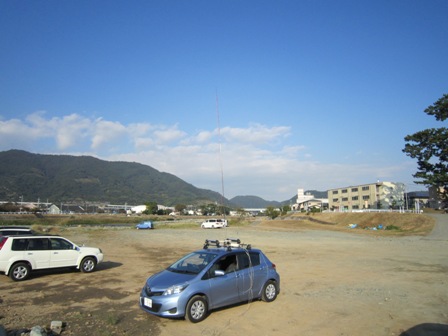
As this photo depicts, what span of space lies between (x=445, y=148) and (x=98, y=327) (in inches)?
1853

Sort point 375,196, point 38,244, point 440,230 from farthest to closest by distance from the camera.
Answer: point 375,196 → point 440,230 → point 38,244

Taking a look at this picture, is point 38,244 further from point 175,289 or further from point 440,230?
point 440,230

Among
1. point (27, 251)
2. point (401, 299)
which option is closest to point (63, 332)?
point (27, 251)

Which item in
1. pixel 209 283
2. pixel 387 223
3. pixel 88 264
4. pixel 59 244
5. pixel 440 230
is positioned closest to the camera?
pixel 209 283

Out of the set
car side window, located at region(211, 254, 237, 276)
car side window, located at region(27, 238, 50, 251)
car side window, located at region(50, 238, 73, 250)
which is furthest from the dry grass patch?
car side window, located at region(27, 238, 50, 251)

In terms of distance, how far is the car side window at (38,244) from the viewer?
13195mm

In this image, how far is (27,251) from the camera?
13008 mm

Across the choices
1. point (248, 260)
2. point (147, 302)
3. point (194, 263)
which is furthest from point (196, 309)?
point (248, 260)

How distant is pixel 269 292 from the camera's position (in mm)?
9727

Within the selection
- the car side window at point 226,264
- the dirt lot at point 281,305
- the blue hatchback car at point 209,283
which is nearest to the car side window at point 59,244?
the dirt lot at point 281,305

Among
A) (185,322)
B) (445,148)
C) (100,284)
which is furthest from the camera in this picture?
(445,148)

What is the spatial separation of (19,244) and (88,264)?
290 centimetres

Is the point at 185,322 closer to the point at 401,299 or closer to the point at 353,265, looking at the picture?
the point at 401,299

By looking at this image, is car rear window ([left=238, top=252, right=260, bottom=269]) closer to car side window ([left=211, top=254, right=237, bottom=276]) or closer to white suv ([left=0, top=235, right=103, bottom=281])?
car side window ([left=211, top=254, right=237, bottom=276])
